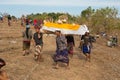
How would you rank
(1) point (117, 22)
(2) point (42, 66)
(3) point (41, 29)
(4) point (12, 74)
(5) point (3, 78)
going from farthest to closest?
(1) point (117, 22), (3) point (41, 29), (2) point (42, 66), (4) point (12, 74), (5) point (3, 78)

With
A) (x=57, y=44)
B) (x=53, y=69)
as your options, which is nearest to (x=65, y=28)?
(x=57, y=44)

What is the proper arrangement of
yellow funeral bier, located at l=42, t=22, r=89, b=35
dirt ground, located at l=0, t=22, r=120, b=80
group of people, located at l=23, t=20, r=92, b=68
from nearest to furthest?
dirt ground, located at l=0, t=22, r=120, b=80 → group of people, located at l=23, t=20, r=92, b=68 → yellow funeral bier, located at l=42, t=22, r=89, b=35

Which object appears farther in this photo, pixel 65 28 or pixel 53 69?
pixel 65 28

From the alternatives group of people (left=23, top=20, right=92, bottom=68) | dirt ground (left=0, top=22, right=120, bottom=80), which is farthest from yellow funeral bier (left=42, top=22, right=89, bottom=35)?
dirt ground (left=0, top=22, right=120, bottom=80)

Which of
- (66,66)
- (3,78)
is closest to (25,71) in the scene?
(66,66)

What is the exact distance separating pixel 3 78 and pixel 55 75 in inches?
281

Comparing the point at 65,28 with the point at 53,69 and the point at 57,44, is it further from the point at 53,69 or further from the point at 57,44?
the point at 53,69

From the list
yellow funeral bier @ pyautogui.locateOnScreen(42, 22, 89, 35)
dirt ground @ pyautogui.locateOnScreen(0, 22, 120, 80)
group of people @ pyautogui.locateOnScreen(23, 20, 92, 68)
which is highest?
yellow funeral bier @ pyautogui.locateOnScreen(42, 22, 89, 35)

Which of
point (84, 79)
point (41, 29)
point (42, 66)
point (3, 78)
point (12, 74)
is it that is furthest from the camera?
point (41, 29)

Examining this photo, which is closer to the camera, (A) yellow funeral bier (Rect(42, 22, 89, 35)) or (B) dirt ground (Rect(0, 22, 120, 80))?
(B) dirt ground (Rect(0, 22, 120, 80))

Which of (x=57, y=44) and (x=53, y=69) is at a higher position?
(x=57, y=44)

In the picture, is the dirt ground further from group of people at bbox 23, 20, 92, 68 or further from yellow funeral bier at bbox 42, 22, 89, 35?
yellow funeral bier at bbox 42, 22, 89, 35

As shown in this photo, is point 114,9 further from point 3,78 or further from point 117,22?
point 3,78

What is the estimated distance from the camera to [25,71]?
52.3ft
